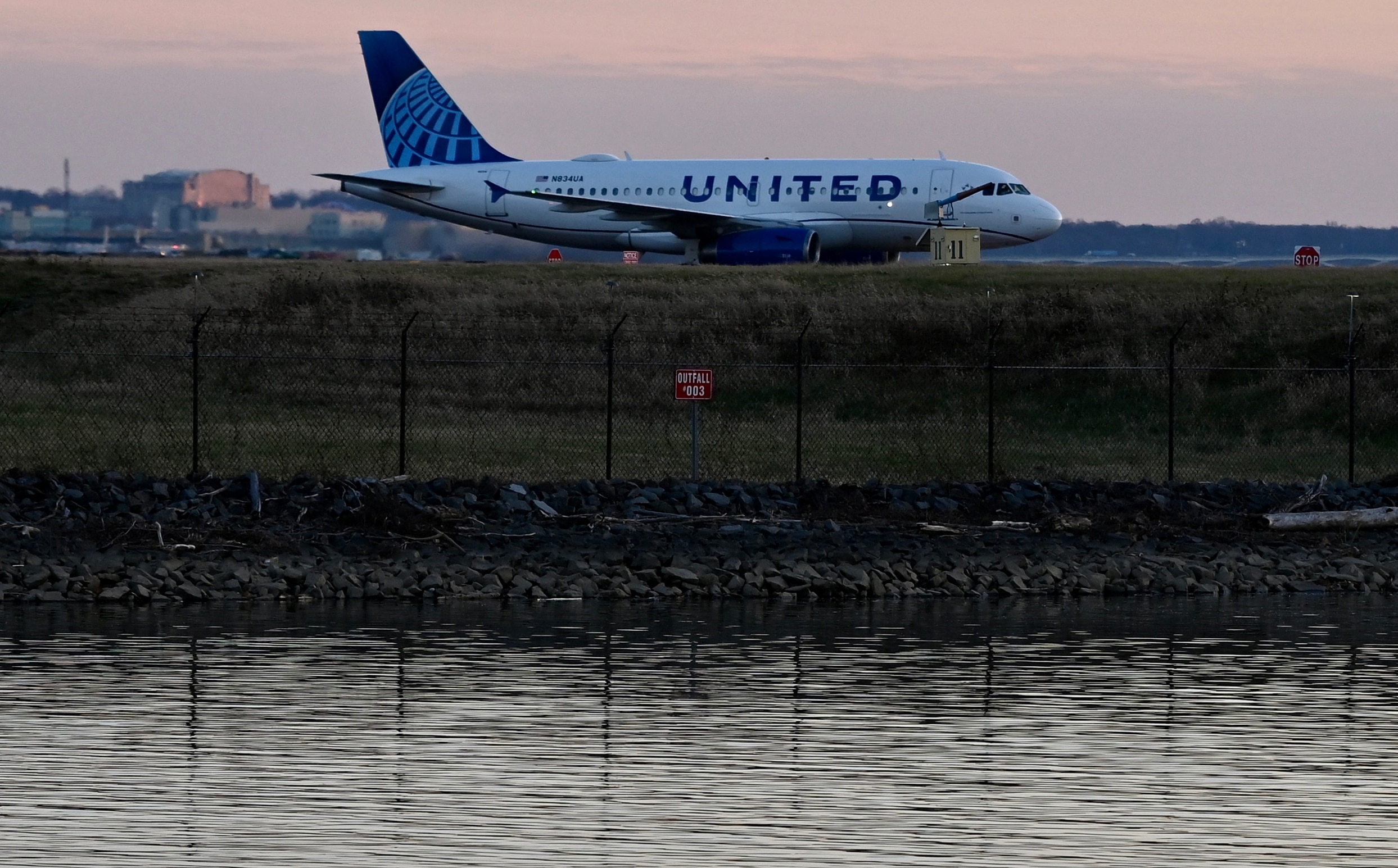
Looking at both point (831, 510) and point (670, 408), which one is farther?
point (670, 408)

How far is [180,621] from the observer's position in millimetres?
18031

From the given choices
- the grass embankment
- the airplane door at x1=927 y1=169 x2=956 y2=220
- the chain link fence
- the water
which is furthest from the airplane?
the water

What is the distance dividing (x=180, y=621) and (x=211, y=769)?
6726 mm

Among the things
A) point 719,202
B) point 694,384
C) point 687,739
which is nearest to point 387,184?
point 719,202

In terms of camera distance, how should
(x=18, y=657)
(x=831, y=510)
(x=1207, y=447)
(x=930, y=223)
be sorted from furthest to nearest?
1. (x=930, y=223)
2. (x=1207, y=447)
3. (x=831, y=510)
4. (x=18, y=657)

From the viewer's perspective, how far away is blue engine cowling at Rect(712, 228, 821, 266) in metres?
54.2

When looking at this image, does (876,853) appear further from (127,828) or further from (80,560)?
(80,560)

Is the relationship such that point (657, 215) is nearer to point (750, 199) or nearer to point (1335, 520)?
point (750, 199)

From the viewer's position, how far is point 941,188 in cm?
5466

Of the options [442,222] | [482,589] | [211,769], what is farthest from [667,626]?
[442,222]

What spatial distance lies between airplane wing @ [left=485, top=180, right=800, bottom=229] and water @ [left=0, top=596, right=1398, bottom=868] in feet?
120

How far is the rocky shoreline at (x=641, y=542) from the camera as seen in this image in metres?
20.2

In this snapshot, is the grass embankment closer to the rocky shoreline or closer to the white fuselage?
the rocky shoreline

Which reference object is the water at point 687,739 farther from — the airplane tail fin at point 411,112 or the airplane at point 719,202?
the airplane tail fin at point 411,112
